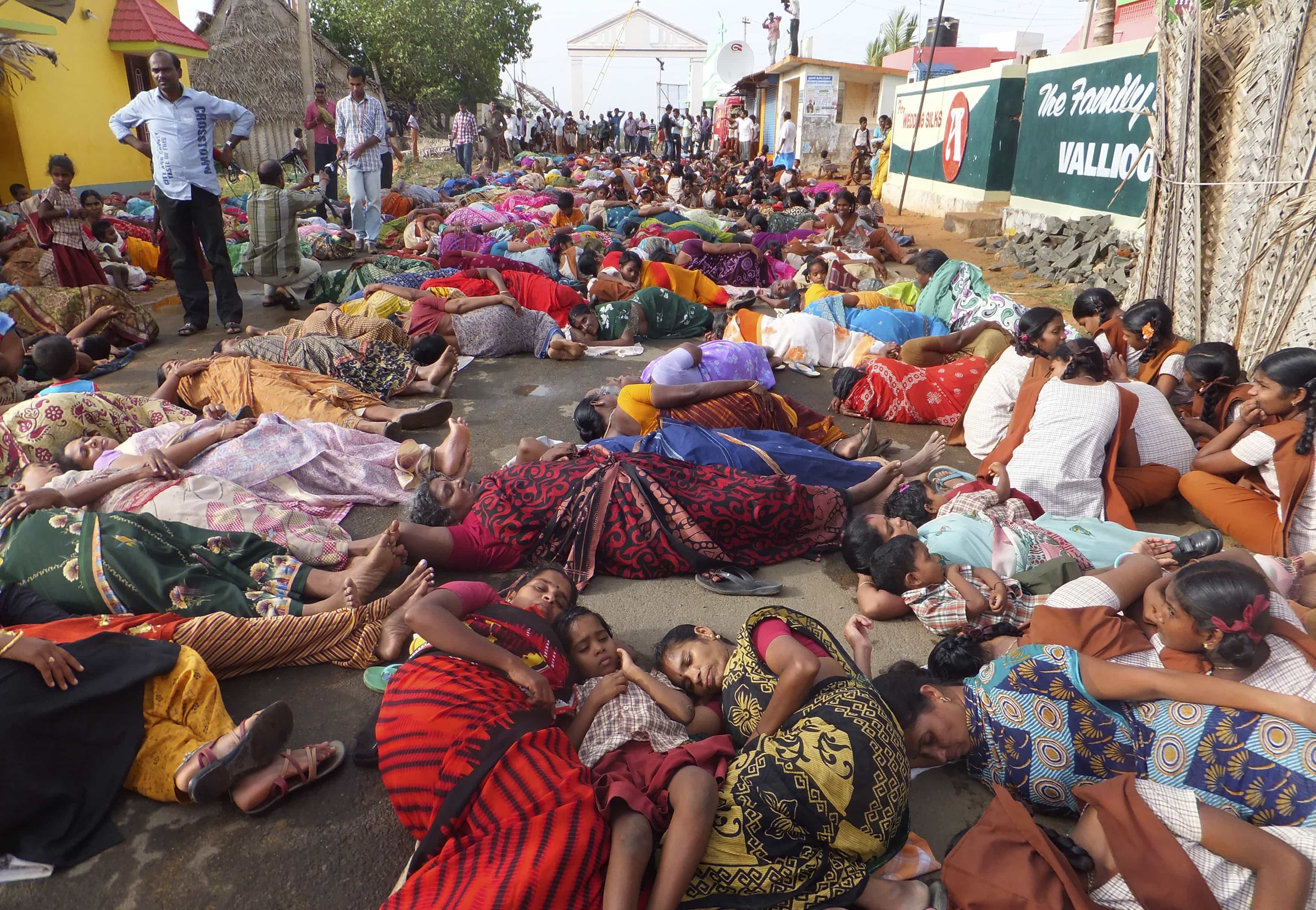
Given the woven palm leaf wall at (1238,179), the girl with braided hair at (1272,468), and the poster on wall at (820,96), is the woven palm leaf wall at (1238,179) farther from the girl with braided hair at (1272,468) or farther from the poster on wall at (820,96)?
the poster on wall at (820,96)

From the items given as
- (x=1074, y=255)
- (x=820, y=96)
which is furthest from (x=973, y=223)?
(x=820, y=96)

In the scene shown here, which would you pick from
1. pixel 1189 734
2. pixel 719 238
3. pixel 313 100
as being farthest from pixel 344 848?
pixel 313 100

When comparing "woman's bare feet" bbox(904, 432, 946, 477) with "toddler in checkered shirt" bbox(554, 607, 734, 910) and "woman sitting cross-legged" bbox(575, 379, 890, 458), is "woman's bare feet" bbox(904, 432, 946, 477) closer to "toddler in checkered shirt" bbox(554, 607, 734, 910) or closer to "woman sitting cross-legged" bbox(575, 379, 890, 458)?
"woman sitting cross-legged" bbox(575, 379, 890, 458)

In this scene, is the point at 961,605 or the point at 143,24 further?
the point at 143,24

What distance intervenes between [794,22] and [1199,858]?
2911 centimetres

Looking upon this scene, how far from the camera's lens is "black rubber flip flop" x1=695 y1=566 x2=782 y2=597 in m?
3.11

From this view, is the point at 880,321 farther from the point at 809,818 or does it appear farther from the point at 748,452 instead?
the point at 809,818

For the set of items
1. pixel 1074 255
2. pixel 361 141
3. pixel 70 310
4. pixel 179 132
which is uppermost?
pixel 361 141

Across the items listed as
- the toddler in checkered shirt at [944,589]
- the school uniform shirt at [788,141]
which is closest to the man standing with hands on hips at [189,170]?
the toddler in checkered shirt at [944,589]

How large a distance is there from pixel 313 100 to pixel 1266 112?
1241 centimetres

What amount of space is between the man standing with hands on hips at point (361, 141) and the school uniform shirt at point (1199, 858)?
31.9ft

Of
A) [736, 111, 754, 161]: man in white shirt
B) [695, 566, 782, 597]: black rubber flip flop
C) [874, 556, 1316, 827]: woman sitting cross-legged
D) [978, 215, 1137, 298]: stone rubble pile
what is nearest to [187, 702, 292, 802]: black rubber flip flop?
[695, 566, 782, 597]: black rubber flip flop

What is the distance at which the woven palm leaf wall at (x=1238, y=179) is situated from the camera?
4.58 m

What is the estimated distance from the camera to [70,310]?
604cm
